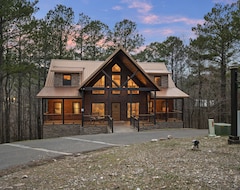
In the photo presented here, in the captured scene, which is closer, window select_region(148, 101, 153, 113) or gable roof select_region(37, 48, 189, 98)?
gable roof select_region(37, 48, 189, 98)

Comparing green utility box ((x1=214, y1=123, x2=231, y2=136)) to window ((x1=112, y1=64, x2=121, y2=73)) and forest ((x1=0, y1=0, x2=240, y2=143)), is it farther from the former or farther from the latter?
window ((x1=112, y1=64, x2=121, y2=73))

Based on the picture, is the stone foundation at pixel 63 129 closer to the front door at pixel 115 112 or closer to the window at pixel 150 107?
the front door at pixel 115 112

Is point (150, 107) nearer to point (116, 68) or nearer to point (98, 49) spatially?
Answer: point (116, 68)

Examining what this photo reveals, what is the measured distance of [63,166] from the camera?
7.00 metres

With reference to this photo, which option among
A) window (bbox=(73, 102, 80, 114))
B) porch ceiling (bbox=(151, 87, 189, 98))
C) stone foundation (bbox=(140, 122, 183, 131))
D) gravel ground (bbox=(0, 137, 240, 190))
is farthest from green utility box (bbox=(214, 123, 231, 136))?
window (bbox=(73, 102, 80, 114))

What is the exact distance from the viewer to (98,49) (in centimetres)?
2862

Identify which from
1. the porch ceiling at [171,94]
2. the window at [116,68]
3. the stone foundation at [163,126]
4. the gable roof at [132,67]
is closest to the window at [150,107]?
the porch ceiling at [171,94]

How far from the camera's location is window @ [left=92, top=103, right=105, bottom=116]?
20625mm

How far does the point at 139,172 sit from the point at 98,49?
24.4 m

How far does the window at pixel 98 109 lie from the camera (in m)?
20.6

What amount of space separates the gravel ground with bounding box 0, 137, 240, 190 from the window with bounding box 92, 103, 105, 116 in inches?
495

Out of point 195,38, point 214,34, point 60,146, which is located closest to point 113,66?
point 195,38

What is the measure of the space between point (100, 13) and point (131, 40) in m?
5.15

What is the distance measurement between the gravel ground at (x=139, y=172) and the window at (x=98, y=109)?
12.6m
